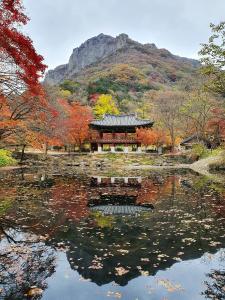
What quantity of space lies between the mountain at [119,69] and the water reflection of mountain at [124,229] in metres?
72.2

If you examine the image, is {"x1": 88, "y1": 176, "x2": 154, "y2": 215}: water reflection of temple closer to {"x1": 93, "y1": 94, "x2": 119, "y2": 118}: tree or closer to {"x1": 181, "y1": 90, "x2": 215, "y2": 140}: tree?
{"x1": 181, "y1": 90, "x2": 215, "y2": 140}: tree

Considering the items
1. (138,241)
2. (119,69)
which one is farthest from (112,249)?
(119,69)

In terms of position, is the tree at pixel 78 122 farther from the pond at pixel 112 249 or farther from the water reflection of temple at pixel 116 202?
the pond at pixel 112 249

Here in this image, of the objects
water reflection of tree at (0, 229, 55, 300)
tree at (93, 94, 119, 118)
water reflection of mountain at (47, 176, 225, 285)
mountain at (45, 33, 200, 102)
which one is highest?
mountain at (45, 33, 200, 102)

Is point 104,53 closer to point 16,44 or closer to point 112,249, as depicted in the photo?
point 16,44

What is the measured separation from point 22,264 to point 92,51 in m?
195

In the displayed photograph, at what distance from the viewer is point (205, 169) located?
33.5 meters

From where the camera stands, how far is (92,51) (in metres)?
192

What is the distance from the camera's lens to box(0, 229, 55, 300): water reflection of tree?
6.03 metres

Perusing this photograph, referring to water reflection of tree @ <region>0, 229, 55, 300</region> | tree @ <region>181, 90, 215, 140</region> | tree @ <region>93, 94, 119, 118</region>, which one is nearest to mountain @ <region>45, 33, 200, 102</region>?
tree @ <region>93, 94, 119, 118</region>

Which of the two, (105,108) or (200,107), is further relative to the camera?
(105,108)

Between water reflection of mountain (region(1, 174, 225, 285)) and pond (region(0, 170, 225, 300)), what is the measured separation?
24 mm

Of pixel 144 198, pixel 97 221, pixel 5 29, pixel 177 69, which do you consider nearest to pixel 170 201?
pixel 144 198

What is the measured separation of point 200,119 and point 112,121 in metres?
15.5
